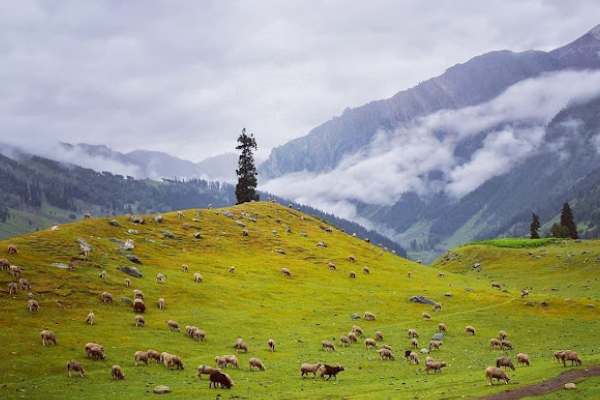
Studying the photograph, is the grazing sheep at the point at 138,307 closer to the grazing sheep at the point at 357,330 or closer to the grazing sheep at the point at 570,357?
the grazing sheep at the point at 357,330

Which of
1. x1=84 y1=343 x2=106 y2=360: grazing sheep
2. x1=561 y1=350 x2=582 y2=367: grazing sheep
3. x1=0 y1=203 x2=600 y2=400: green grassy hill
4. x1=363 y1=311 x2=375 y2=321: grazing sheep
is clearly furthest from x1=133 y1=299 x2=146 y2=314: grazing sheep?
x1=561 y1=350 x2=582 y2=367: grazing sheep

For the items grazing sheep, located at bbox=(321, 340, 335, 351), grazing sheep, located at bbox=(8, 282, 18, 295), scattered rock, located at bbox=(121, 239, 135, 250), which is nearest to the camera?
grazing sheep, located at bbox=(321, 340, 335, 351)

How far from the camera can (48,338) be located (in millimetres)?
46219

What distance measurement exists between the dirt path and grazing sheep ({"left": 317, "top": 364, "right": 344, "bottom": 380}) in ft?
45.0

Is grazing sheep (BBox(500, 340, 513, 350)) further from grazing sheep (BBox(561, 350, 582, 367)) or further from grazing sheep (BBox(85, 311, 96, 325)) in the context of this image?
grazing sheep (BBox(85, 311, 96, 325))

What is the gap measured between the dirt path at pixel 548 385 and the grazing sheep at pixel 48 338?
3394cm

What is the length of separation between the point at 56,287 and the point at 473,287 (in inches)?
2861

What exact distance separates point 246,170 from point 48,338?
111 metres

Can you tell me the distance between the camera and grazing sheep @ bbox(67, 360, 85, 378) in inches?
1590

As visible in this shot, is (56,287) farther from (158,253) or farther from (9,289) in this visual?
(158,253)

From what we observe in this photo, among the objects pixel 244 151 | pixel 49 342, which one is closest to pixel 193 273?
pixel 49 342

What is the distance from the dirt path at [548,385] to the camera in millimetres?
33500

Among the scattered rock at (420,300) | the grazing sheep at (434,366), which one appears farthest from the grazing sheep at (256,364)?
the scattered rock at (420,300)

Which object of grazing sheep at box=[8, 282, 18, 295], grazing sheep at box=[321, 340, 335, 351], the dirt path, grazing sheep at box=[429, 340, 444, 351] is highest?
grazing sheep at box=[8, 282, 18, 295]
